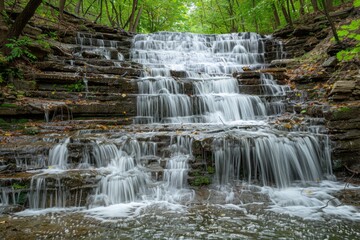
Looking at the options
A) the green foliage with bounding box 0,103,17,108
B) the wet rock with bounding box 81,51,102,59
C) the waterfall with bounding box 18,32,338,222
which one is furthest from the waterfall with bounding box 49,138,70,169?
the wet rock with bounding box 81,51,102,59

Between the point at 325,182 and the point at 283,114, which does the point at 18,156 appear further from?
the point at 283,114

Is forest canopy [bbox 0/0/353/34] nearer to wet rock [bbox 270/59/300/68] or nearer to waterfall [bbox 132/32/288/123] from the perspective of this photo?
waterfall [bbox 132/32/288/123]

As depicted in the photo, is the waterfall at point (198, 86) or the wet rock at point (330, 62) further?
the wet rock at point (330, 62)

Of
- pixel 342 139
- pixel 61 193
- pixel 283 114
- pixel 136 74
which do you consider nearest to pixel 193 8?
pixel 136 74

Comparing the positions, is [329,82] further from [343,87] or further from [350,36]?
[350,36]

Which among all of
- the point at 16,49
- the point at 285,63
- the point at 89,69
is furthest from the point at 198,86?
the point at 16,49

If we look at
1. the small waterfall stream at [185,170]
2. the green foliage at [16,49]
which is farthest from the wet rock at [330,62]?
the green foliage at [16,49]

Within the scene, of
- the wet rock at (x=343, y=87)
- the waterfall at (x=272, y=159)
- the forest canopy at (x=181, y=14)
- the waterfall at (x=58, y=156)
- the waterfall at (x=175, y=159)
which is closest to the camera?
the waterfall at (x=175, y=159)

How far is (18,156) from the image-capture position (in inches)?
195

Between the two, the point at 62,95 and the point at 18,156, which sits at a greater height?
the point at 62,95

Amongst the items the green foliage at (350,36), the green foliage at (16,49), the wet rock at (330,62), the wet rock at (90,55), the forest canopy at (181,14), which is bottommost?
the green foliage at (350,36)

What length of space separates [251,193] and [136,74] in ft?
21.4

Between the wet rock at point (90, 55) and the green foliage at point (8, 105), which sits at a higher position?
the wet rock at point (90, 55)

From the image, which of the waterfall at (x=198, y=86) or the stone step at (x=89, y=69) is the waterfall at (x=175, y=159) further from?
the stone step at (x=89, y=69)
